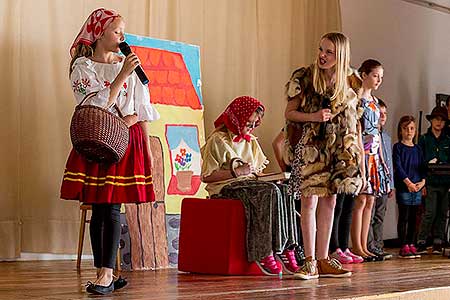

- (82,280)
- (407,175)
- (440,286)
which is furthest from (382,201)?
(82,280)

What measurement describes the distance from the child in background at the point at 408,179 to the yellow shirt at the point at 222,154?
7.86 ft

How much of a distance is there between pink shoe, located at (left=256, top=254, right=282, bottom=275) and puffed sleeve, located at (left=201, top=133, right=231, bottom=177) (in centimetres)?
55

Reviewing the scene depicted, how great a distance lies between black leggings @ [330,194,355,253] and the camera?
19.7 ft

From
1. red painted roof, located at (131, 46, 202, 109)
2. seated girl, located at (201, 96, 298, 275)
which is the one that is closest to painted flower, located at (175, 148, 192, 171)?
red painted roof, located at (131, 46, 202, 109)

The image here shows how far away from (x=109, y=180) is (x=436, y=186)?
412 cm

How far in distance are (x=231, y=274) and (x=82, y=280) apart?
861mm

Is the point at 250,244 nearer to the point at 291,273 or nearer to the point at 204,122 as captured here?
the point at 291,273

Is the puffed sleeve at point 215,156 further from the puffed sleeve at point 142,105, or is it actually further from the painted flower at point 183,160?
the puffed sleeve at point 142,105

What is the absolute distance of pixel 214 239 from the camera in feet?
16.0

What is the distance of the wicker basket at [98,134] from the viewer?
3479mm

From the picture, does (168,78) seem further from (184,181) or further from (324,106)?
(324,106)

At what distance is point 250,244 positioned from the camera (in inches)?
189

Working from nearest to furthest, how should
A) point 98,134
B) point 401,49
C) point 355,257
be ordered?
1. point 98,134
2. point 355,257
3. point 401,49

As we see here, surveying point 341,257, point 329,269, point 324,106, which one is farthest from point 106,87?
point 341,257
